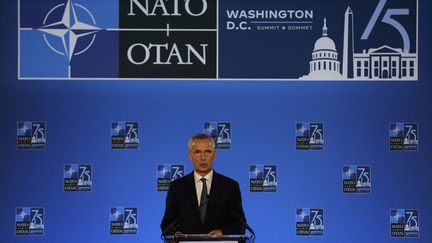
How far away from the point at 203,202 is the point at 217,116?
2.91m

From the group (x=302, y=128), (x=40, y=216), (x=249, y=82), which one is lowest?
(x=40, y=216)

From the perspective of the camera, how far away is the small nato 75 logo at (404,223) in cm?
661

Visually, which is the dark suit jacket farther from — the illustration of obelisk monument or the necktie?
the illustration of obelisk monument

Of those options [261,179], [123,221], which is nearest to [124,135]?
[123,221]

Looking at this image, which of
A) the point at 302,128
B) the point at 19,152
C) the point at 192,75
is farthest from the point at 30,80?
the point at 302,128

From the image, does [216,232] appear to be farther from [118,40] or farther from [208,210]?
[118,40]

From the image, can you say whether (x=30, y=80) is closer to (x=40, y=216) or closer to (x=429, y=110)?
(x=40, y=216)

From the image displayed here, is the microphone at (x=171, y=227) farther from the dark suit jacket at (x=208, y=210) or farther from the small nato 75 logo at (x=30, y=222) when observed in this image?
the small nato 75 logo at (x=30, y=222)

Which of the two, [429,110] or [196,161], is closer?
[196,161]

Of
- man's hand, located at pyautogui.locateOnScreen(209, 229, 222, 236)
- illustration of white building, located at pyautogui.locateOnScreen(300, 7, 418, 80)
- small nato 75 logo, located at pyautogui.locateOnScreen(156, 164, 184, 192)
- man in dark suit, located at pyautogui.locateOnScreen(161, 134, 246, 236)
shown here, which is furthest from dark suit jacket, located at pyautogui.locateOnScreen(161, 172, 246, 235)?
illustration of white building, located at pyautogui.locateOnScreen(300, 7, 418, 80)

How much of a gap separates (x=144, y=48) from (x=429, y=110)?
2.87 meters

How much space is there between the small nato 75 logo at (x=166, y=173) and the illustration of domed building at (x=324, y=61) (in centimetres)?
153

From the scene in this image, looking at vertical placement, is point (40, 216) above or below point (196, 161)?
below

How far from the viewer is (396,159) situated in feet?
21.8
